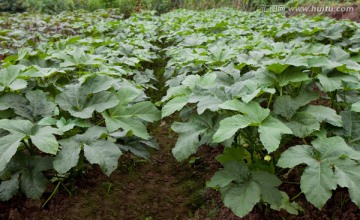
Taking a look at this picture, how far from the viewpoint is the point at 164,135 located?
10.4 feet

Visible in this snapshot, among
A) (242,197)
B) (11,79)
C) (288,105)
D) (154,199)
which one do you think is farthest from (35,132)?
(288,105)

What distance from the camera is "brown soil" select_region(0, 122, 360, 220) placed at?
181 cm

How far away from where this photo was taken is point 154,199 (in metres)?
2.23

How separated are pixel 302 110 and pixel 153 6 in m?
15.6

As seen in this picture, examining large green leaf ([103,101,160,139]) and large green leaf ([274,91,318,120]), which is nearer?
large green leaf ([274,91,318,120])

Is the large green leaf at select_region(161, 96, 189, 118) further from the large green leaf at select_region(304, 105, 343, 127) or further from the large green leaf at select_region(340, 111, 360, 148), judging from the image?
the large green leaf at select_region(340, 111, 360, 148)

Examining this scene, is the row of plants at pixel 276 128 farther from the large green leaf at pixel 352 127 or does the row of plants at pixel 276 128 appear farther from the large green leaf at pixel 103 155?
the large green leaf at pixel 103 155

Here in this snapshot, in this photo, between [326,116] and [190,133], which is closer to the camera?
[326,116]

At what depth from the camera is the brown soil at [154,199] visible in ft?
5.93

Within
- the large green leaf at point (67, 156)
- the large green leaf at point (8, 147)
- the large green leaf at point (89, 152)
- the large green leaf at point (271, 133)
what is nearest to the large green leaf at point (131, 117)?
the large green leaf at point (89, 152)

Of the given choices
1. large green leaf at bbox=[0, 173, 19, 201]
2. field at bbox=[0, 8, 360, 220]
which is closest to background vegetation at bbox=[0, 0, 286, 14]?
field at bbox=[0, 8, 360, 220]

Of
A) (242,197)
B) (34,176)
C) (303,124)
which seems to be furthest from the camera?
(34,176)

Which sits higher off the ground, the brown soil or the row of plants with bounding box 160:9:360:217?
the row of plants with bounding box 160:9:360:217

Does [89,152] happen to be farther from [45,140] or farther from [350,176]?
[350,176]
